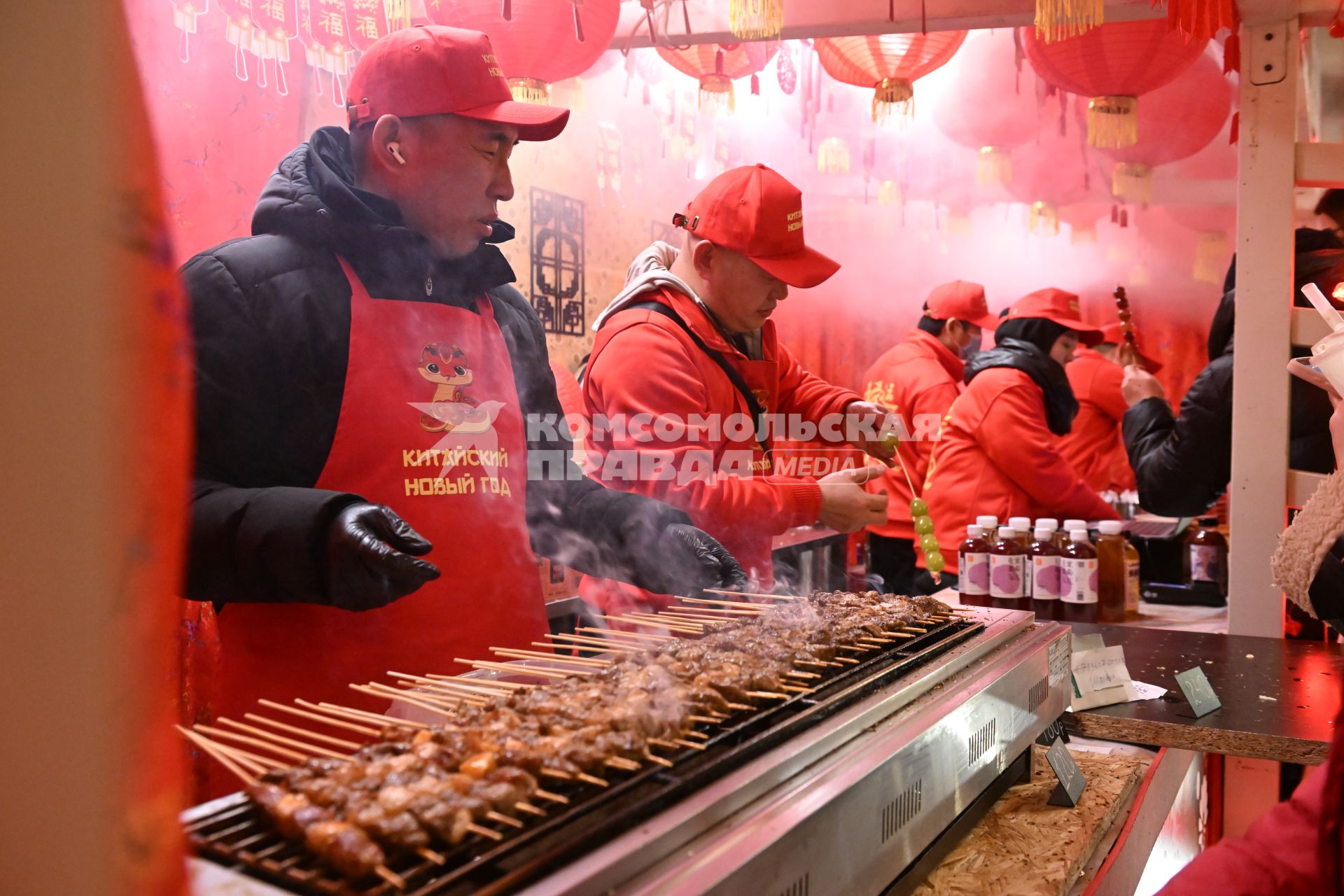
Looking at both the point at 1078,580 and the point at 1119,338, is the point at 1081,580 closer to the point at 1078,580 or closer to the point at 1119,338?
the point at 1078,580

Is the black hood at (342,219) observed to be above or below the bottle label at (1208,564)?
above

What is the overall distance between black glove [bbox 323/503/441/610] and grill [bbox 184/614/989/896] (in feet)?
1.68

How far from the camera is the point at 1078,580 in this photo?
389cm

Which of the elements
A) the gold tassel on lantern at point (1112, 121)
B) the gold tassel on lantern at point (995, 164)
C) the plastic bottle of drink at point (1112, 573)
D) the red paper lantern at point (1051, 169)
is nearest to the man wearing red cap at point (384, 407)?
the plastic bottle of drink at point (1112, 573)

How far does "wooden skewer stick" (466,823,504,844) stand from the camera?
1.14 m

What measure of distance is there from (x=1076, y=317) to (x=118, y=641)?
5.34 m

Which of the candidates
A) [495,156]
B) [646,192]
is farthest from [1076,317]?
[495,156]

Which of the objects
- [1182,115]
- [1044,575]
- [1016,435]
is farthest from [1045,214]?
[1044,575]

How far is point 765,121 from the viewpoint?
7.18 m

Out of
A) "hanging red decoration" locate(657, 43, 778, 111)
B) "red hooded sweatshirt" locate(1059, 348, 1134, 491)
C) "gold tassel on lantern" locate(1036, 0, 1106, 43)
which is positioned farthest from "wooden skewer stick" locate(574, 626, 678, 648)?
"red hooded sweatshirt" locate(1059, 348, 1134, 491)

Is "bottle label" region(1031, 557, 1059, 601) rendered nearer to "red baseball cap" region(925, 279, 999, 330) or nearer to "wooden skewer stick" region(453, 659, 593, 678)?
"red baseball cap" region(925, 279, 999, 330)

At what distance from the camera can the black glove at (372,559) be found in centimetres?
174

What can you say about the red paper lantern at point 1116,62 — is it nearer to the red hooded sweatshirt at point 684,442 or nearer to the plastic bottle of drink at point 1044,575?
the plastic bottle of drink at point 1044,575

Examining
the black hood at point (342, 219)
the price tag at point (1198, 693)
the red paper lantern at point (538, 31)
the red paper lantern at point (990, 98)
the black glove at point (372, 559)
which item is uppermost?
the red paper lantern at point (990, 98)
